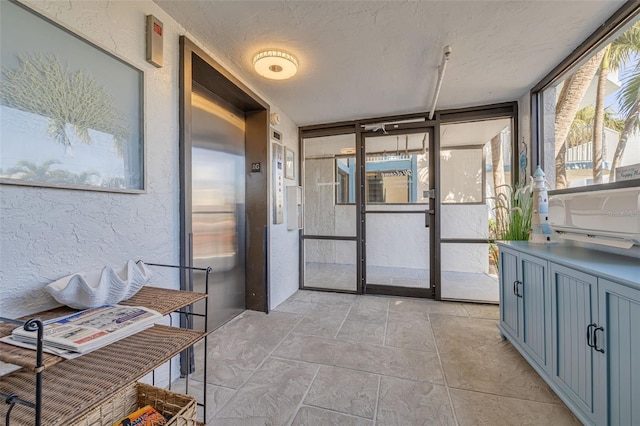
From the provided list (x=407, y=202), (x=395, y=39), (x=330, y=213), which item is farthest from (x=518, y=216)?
(x=330, y=213)

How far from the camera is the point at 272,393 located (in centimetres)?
163

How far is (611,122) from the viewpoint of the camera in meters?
1.79

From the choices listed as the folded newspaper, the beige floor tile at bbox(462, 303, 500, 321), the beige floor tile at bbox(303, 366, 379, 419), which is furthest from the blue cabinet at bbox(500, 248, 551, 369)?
the folded newspaper

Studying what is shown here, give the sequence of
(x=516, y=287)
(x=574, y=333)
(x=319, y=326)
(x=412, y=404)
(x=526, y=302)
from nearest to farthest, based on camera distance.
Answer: (x=574, y=333), (x=412, y=404), (x=526, y=302), (x=516, y=287), (x=319, y=326)

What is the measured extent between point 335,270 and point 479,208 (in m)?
2.14

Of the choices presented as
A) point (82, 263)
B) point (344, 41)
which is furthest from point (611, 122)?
point (82, 263)

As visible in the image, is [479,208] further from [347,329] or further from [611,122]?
[347,329]

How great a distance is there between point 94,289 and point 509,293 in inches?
109

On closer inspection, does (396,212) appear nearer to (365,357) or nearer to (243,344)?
(365,357)

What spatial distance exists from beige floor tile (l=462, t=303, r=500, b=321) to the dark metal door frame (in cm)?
38

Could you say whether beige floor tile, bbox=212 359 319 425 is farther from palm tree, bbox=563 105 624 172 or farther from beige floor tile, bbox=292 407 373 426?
palm tree, bbox=563 105 624 172

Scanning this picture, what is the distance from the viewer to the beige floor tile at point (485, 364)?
166 centimetres

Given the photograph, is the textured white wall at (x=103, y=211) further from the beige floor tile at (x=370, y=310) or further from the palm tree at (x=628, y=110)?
the palm tree at (x=628, y=110)

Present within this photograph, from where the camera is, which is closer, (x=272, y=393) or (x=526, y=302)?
(x=272, y=393)
